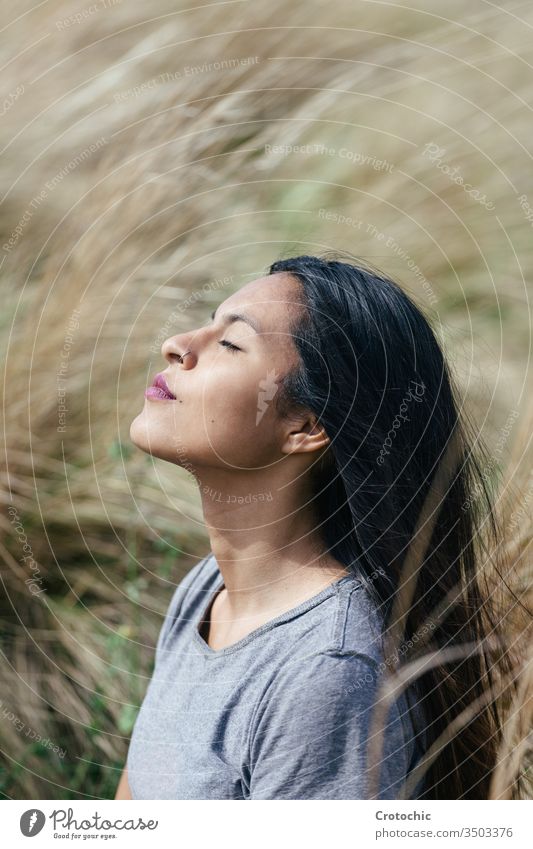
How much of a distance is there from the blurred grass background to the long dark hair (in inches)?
14.7

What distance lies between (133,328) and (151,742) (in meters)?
0.75

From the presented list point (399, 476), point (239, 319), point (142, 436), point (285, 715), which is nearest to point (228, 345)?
point (239, 319)

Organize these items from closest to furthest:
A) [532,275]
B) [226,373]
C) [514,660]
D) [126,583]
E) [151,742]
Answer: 1. [226,373]
2. [151,742]
3. [514,660]
4. [126,583]
5. [532,275]

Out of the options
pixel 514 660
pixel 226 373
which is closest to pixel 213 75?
pixel 226 373

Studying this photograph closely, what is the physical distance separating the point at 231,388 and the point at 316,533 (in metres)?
0.19

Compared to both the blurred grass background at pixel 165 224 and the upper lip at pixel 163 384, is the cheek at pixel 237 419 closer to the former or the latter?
the upper lip at pixel 163 384

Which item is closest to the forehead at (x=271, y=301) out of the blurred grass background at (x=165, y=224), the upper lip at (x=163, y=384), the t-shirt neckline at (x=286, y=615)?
the upper lip at (x=163, y=384)

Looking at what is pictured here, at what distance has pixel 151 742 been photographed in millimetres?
1041

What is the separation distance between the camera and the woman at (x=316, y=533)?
880 millimetres

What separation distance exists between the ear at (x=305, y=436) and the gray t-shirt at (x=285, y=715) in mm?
144

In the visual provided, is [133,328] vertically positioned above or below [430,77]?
below

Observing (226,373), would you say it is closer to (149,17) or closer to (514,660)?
(514,660)

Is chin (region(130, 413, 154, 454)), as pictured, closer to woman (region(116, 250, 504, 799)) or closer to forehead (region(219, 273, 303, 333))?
woman (region(116, 250, 504, 799))

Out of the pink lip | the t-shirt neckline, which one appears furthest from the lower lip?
the t-shirt neckline
